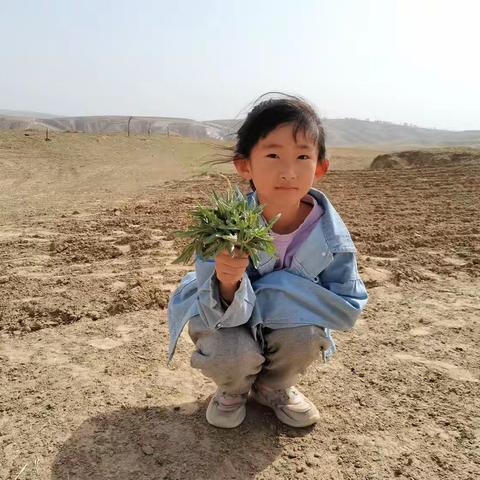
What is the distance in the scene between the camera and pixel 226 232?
1708mm

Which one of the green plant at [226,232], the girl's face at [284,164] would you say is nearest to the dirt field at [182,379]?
the green plant at [226,232]

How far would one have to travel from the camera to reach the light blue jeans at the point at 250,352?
6.42 ft

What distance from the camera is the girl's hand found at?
1.73m

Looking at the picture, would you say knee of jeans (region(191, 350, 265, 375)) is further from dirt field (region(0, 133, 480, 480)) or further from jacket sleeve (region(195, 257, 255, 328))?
dirt field (region(0, 133, 480, 480))

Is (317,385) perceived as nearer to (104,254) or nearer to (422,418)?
(422,418)

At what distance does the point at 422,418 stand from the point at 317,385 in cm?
49

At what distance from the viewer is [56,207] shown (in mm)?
6734

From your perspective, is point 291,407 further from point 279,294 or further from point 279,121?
point 279,121

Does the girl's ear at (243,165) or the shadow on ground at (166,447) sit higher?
the girl's ear at (243,165)

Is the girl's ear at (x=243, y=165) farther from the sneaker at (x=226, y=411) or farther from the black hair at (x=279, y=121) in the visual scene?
the sneaker at (x=226, y=411)

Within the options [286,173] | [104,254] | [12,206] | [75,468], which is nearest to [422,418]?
[286,173]

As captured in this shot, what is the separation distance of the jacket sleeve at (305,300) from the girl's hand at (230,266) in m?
0.28

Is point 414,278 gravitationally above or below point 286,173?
below

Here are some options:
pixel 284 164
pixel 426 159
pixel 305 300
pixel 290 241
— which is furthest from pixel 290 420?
pixel 426 159
